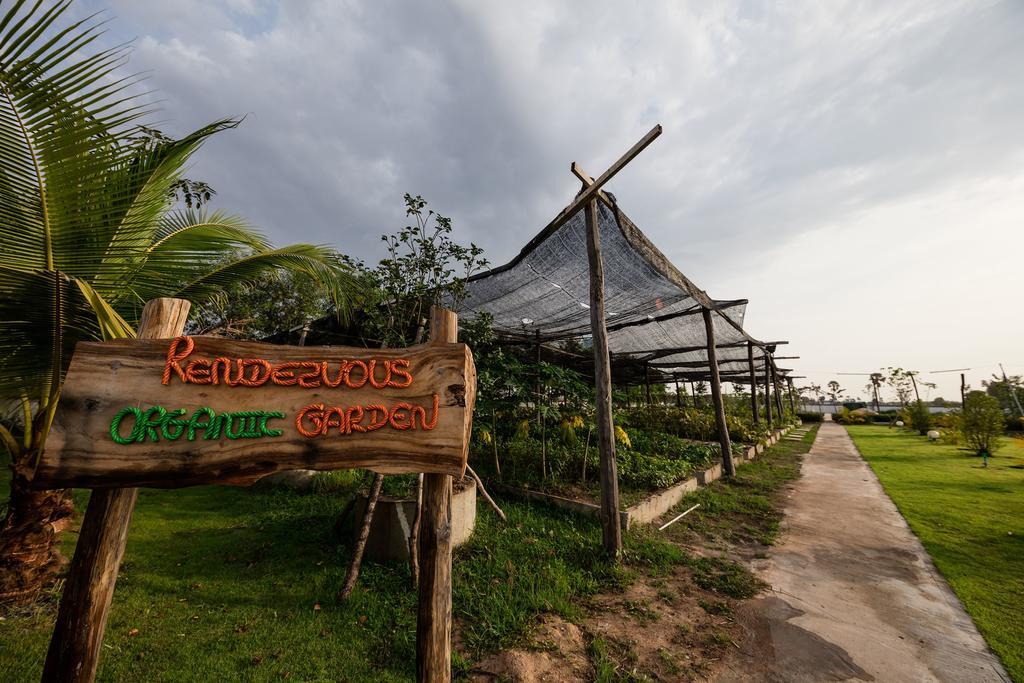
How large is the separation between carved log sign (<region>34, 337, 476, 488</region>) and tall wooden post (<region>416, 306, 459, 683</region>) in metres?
0.27

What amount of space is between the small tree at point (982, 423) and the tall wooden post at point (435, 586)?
15486 millimetres

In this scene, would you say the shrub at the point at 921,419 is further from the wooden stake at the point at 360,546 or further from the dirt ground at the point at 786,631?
the wooden stake at the point at 360,546

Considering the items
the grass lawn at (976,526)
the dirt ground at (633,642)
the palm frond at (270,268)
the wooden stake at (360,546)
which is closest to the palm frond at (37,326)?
the palm frond at (270,268)

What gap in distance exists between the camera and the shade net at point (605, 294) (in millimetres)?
5121

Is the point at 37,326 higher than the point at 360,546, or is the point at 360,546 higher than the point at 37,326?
the point at 37,326

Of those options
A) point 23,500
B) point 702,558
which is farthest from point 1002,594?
point 23,500

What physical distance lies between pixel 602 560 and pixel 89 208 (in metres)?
5.02

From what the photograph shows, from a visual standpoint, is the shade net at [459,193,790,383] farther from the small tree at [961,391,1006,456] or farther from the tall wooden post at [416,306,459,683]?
the small tree at [961,391,1006,456]

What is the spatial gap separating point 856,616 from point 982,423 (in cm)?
1276

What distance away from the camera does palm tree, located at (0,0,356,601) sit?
2.06 metres

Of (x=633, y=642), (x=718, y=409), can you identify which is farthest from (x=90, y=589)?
(x=718, y=409)

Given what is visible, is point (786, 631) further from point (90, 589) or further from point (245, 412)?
point (90, 589)

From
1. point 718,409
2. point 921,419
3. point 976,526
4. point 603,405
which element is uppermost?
point 603,405

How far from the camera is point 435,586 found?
6.67 feet
